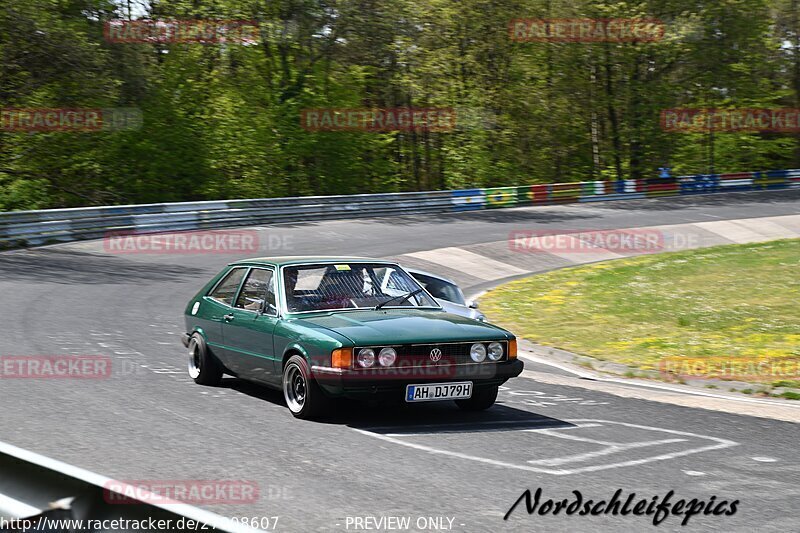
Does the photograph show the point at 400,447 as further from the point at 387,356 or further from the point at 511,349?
the point at 511,349

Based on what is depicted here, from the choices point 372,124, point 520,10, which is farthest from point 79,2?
point 520,10

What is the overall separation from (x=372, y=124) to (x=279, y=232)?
16.7m

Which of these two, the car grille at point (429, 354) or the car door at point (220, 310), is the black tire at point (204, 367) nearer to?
the car door at point (220, 310)

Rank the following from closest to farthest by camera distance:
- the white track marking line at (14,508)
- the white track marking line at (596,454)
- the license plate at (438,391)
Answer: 1. the white track marking line at (14,508)
2. the white track marking line at (596,454)
3. the license plate at (438,391)

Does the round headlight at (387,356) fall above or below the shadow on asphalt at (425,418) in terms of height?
above

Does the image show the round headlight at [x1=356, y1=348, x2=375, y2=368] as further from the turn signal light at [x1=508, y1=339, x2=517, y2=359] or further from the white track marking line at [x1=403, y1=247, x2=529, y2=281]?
the white track marking line at [x1=403, y1=247, x2=529, y2=281]

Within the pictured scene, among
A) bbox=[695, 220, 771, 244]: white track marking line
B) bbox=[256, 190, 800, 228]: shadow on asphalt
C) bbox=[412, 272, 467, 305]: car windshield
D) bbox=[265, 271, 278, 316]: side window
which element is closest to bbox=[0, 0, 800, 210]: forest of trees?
bbox=[256, 190, 800, 228]: shadow on asphalt

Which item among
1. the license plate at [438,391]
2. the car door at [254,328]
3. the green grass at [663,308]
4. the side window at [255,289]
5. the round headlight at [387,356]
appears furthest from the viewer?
the green grass at [663,308]

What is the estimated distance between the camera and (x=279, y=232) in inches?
1150

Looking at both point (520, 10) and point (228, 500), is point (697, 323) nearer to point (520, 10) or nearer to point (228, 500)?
point (228, 500)

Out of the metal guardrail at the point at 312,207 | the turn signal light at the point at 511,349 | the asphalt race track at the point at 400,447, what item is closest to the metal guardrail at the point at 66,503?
the asphalt race track at the point at 400,447

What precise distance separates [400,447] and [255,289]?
2.76m

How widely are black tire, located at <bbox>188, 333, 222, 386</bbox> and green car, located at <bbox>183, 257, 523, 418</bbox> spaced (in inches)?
0.4

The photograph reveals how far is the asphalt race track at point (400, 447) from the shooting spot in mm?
5566
